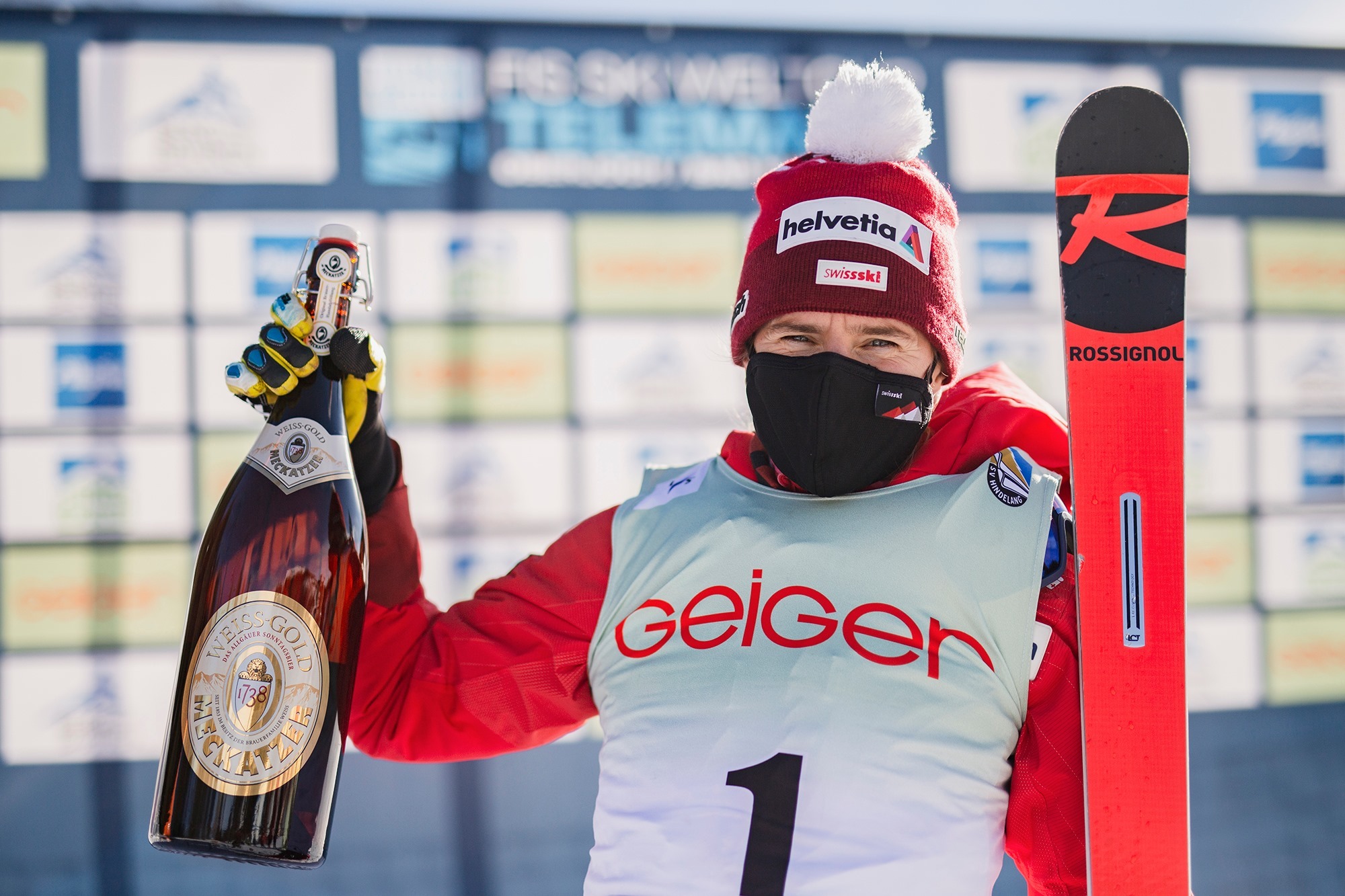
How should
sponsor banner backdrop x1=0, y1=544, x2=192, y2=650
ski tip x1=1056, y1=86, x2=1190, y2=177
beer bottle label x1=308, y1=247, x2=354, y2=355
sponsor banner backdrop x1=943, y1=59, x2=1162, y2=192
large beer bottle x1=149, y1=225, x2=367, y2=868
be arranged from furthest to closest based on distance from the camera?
sponsor banner backdrop x1=943, y1=59, x2=1162, y2=192, sponsor banner backdrop x1=0, y1=544, x2=192, y2=650, ski tip x1=1056, y1=86, x2=1190, y2=177, beer bottle label x1=308, y1=247, x2=354, y2=355, large beer bottle x1=149, y1=225, x2=367, y2=868

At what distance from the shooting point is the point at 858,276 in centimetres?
104

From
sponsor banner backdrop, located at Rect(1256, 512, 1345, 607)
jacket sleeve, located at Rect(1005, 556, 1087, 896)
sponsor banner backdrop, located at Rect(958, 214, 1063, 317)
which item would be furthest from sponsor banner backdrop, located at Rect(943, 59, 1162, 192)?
jacket sleeve, located at Rect(1005, 556, 1087, 896)

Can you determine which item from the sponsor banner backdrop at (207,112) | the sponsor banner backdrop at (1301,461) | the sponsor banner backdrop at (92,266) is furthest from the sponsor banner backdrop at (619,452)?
the sponsor banner backdrop at (1301,461)

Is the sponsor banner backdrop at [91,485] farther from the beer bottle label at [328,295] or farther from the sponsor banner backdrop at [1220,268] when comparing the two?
the sponsor banner backdrop at [1220,268]

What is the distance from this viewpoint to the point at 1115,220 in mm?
1118

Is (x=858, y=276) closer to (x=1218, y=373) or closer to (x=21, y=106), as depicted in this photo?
(x=1218, y=373)

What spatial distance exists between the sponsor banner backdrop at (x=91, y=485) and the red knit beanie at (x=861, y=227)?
208cm

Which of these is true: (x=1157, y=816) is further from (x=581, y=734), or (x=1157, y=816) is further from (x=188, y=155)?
(x=188, y=155)

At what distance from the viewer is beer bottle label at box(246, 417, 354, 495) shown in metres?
0.99

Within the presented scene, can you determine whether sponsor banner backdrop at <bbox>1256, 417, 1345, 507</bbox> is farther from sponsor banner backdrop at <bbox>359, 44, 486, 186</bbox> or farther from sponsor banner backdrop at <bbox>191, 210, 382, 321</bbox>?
sponsor banner backdrop at <bbox>191, 210, 382, 321</bbox>

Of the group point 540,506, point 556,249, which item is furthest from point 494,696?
point 556,249

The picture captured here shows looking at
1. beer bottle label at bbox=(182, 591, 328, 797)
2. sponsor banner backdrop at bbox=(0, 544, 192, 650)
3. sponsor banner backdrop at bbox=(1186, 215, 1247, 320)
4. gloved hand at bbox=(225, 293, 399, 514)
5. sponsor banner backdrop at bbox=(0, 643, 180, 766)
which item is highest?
sponsor banner backdrop at bbox=(1186, 215, 1247, 320)

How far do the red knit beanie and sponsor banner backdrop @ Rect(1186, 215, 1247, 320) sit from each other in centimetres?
213

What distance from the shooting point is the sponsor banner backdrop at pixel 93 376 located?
2.51 metres
